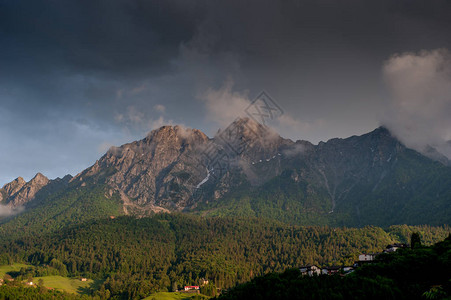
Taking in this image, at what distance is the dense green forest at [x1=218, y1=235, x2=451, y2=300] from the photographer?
62469 mm

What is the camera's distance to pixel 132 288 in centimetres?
17025

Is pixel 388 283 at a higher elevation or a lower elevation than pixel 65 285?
higher

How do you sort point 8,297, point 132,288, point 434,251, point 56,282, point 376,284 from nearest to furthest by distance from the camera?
point 376,284 → point 434,251 → point 8,297 → point 132,288 → point 56,282

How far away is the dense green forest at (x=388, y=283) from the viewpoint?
205ft

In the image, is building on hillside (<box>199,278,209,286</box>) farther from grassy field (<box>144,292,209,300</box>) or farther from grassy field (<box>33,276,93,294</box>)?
grassy field (<box>33,276,93,294</box>)

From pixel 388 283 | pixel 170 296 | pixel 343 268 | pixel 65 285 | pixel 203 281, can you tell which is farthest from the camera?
pixel 65 285

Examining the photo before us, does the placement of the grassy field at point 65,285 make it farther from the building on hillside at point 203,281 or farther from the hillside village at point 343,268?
the hillside village at point 343,268

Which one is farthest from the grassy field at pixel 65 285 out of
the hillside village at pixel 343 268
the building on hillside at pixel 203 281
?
the hillside village at pixel 343 268

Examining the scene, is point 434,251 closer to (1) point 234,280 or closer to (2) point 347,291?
(2) point 347,291

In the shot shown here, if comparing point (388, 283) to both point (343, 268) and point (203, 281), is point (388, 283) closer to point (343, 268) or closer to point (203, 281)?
point (343, 268)

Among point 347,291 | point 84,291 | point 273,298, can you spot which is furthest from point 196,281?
point 347,291

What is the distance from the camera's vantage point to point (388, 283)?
67875 millimetres

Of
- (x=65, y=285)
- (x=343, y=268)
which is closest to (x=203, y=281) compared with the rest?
(x=65, y=285)

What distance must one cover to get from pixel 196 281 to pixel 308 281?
362 feet
